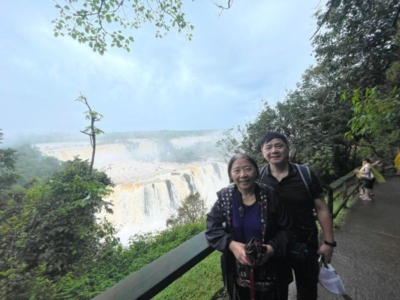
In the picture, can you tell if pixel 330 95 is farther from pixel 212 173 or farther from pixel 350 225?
pixel 212 173

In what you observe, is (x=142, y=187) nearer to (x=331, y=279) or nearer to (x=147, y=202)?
(x=147, y=202)

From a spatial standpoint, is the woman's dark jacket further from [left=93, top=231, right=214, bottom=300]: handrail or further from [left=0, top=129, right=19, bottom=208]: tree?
[left=0, top=129, right=19, bottom=208]: tree

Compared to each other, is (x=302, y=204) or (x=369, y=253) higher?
(x=302, y=204)

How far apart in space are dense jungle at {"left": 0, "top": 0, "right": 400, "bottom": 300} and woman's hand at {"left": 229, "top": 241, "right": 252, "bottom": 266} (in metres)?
2.10

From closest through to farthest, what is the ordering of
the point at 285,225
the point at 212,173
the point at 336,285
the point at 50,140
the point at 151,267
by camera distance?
the point at 151,267, the point at 285,225, the point at 336,285, the point at 212,173, the point at 50,140

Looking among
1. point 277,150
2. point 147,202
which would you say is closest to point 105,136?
point 147,202

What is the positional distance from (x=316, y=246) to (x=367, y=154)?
9.41 metres

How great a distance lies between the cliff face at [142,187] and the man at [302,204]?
42.1 ft

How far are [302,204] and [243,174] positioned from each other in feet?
1.36

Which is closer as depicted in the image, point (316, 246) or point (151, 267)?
point (151, 267)

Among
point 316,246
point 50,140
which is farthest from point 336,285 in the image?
Answer: point 50,140

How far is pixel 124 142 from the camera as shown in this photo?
3422cm

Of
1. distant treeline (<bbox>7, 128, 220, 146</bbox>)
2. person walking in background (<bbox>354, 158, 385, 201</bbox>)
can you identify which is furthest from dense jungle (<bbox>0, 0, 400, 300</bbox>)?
distant treeline (<bbox>7, 128, 220, 146</bbox>)

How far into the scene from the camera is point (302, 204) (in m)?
1.14
